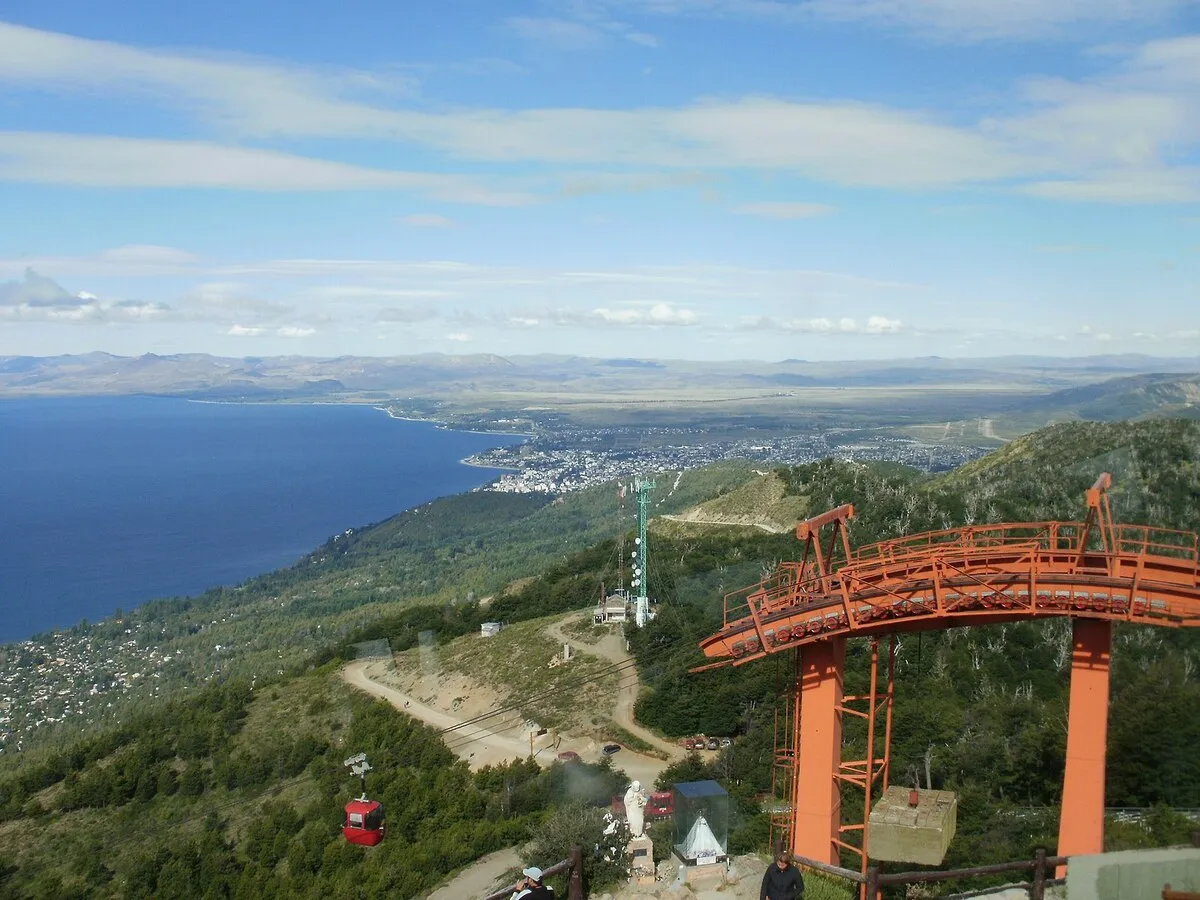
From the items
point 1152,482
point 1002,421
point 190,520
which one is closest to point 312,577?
point 190,520

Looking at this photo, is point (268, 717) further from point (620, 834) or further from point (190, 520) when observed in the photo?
point (190, 520)

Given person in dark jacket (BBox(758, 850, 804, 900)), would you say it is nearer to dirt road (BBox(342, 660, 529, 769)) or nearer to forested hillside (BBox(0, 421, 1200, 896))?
forested hillside (BBox(0, 421, 1200, 896))

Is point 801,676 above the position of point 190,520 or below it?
above

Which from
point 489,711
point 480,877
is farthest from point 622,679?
point 480,877

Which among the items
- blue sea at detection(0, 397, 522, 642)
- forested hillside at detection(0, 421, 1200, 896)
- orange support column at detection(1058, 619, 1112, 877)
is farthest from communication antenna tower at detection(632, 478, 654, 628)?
blue sea at detection(0, 397, 522, 642)

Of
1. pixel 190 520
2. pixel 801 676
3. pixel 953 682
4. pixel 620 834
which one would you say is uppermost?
pixel 801 676

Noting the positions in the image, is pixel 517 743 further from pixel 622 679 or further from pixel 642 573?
pixel 642 573
